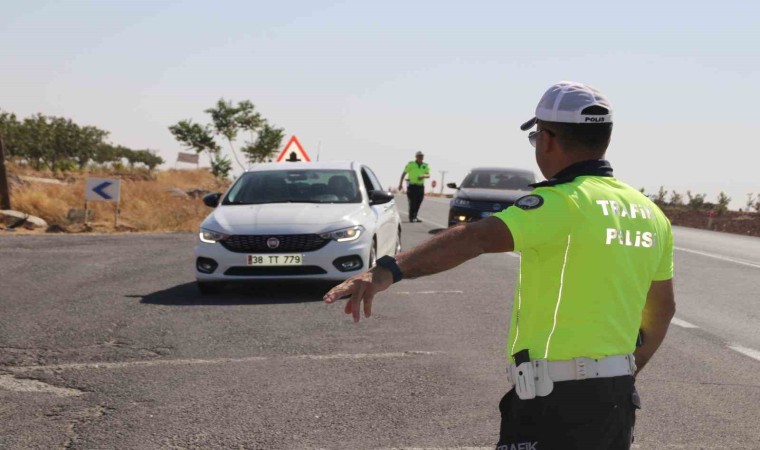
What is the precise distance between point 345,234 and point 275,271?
923mm

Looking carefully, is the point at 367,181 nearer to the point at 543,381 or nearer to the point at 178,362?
the point at 178,362

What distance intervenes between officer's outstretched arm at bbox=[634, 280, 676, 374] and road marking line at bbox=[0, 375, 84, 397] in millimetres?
4311

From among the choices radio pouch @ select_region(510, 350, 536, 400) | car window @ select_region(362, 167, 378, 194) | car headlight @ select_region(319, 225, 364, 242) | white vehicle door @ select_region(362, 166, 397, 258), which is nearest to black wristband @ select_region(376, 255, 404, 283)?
radio pouch @ select_region(510, 350, 536, 400)

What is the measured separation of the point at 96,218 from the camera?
2623cm

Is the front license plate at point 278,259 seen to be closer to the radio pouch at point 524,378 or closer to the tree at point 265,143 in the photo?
the radio pouch at point 524,378

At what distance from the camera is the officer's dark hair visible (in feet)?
8.91

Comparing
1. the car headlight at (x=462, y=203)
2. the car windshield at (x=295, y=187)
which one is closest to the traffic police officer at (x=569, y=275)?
the car windshield at (x=295, y=187)

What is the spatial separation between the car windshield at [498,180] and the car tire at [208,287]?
11026 mm

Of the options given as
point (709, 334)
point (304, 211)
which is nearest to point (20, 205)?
point (304, 211)

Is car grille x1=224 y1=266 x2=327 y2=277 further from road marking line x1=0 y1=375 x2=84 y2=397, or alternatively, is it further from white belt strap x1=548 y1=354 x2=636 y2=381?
white belt strap x1=548 y1=354 x2=636 y2=381

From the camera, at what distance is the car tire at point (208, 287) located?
36.5 feet

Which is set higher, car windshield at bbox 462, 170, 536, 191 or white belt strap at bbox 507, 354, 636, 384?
car windshield at bbox 462, 170, 536, 191

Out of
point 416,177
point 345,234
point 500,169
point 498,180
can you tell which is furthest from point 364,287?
point 416,177

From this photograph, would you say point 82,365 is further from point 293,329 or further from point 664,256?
point 664,256
